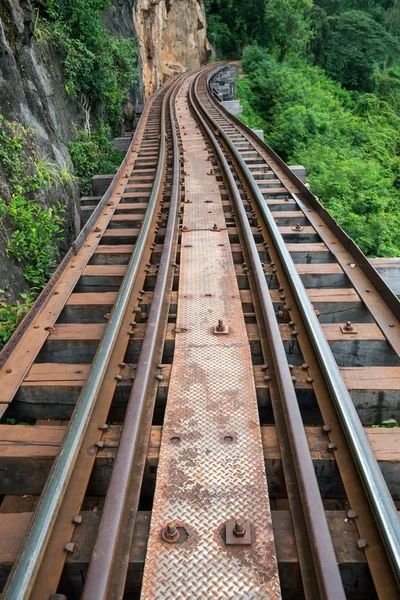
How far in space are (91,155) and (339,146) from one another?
8.88m

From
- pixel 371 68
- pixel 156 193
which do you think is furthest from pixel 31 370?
pixel 371 68

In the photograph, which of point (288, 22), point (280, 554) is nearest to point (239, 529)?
point (280, 554)

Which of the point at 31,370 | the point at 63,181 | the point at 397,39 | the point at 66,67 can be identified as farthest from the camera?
the point at 397,39

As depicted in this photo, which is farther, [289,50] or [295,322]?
[289,50]

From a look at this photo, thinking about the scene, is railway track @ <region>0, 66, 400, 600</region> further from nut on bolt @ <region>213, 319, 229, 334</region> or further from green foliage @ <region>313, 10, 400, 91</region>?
green foliage @ <region>313, 10, 400, 91</region>

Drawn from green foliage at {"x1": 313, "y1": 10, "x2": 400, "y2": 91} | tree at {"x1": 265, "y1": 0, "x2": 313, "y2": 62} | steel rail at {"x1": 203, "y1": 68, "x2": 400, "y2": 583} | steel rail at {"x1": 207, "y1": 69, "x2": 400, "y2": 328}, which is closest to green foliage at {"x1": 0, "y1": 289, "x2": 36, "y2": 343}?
steel rail at {"x1": 203, "y1": 68, "x2": 400, "y2": 583}

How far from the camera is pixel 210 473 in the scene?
7.30 feet

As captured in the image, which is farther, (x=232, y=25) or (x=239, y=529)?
(x=232, y=25)

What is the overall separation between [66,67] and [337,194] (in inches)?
236

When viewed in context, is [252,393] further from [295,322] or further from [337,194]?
[337,194]

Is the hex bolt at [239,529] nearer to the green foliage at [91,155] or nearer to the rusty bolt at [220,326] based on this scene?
the rusty bolt at [220,326]

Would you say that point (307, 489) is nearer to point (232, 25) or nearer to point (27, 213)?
point (27, 213)

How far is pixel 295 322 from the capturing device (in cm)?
343

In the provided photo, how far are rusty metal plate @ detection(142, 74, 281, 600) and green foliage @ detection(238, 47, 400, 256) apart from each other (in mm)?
5005
